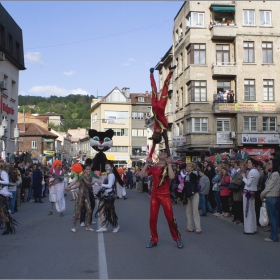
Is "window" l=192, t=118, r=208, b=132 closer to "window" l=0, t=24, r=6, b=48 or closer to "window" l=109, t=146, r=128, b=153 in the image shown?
"window" l=0, t=24, r=6, b=48

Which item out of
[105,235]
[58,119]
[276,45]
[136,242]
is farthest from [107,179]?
[58,119]

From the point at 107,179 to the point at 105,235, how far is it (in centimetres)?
155

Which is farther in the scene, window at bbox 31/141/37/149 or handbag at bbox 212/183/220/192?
window at bbox 31/141/37/149

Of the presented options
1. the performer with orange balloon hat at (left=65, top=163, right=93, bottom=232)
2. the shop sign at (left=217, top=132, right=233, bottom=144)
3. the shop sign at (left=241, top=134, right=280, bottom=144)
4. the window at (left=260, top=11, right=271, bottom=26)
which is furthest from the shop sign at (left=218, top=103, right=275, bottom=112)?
the performer with orange balloon hat at (left=65, top=163, right=93, bottom=232)

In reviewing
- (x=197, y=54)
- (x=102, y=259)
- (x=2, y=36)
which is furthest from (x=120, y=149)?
(x=102, y=259)

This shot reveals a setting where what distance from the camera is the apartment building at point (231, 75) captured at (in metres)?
36.1

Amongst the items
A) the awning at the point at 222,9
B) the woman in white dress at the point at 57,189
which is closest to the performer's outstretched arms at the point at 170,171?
the woman in white dress at the point at 57,189

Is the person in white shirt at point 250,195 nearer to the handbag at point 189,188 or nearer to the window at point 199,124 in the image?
the handbag at point 189,188

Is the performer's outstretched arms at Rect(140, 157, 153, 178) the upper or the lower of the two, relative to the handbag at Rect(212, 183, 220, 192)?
upper

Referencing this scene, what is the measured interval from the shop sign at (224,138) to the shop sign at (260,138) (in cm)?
115

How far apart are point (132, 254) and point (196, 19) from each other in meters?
31.6

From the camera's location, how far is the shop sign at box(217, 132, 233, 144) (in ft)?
118

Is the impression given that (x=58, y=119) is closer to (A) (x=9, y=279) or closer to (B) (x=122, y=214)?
(B) (x=122, y=214)

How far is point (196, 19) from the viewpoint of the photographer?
3678 cm
